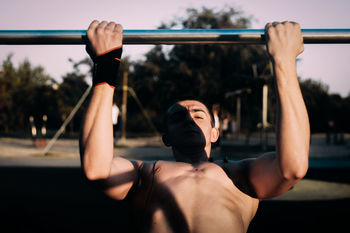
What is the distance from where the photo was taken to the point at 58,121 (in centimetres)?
2998

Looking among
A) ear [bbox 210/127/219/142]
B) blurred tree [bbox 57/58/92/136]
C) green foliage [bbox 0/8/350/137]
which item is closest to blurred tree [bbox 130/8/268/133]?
green foliage [bbox 0/8/350/137]

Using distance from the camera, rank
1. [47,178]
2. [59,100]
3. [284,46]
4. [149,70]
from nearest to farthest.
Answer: [284,46]
[47,178]
[149,70]
[59,100]

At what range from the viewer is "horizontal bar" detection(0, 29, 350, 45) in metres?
1.55

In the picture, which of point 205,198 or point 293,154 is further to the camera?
point 205,198

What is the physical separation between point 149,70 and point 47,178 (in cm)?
1728

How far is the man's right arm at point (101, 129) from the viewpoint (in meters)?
1.32

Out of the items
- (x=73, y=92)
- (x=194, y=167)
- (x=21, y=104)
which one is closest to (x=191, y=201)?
(x=194, y=167)

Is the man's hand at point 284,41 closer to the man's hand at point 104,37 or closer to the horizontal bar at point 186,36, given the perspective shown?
the horizontal bar at point 186,36

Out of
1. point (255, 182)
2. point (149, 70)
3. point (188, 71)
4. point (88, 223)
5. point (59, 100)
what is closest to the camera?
point (255, 182)

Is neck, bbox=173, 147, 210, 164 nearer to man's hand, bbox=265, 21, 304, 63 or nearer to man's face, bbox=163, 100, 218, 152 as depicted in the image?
man's face, bbox=163, 100, 218, 152

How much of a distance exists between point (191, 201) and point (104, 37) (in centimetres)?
88

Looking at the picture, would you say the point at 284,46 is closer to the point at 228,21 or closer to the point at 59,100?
the point at 228,21

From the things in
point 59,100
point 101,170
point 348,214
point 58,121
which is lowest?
point 58,121

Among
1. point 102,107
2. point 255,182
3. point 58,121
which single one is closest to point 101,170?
point 102,107
